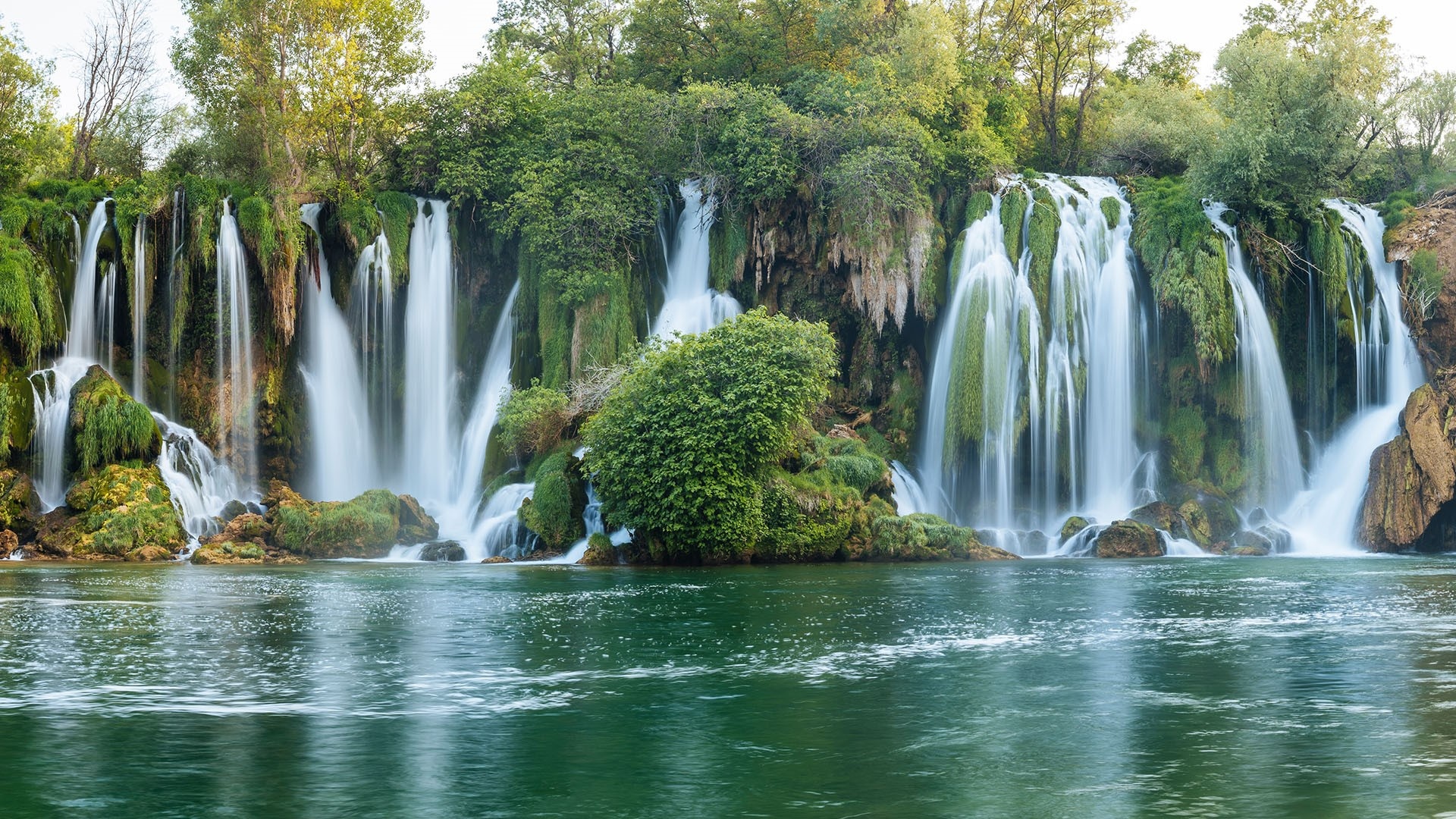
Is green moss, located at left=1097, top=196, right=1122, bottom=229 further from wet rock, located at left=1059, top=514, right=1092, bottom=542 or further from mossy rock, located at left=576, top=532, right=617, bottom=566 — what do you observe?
mossy rock, located at left=576, top=532, right=617, bottom=566

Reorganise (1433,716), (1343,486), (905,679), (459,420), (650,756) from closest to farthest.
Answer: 1. (650,756)
2. (1433,716)
3. (905,679)
4. (1343,486)
5. (459,420)

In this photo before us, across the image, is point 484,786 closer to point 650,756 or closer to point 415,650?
point 650,756

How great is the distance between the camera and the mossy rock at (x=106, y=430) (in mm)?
36438

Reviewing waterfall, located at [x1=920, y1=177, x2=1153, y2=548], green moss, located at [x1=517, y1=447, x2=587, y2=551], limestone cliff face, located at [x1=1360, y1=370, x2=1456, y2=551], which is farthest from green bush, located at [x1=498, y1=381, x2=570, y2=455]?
limestone cliff face, located at [x1=1360, y1=370, x2=1456, y2=551]

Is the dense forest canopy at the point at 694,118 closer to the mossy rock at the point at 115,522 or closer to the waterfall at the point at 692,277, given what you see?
the waterfall at the point at 692,277

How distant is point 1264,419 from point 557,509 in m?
21.5

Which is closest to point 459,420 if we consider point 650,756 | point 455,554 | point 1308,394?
point 455,554

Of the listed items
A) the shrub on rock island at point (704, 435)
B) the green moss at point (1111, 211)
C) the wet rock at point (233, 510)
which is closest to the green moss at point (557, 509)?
the shrub on rock island at point (704, 435)

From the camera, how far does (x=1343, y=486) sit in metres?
39.5

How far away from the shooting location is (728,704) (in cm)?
1283

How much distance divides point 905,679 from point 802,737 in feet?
10.8

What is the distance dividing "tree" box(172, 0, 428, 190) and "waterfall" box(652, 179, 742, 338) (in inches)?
435

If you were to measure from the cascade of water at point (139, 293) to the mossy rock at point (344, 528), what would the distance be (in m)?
7.89

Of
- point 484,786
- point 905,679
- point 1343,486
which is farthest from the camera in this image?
point 1343,486
